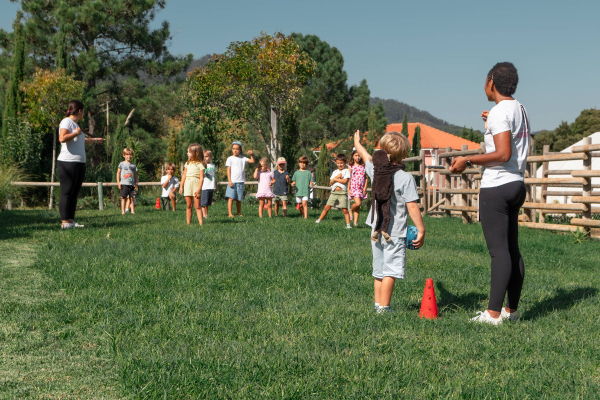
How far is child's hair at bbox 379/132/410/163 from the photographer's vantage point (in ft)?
13.8

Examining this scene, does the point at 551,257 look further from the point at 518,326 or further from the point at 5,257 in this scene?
the point at 5,257

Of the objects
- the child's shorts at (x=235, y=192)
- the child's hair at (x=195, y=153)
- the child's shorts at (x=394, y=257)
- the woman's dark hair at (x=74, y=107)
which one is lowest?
the child's shorts at (x=394, y=257)

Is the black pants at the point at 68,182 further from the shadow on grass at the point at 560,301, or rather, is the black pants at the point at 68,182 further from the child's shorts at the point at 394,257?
the shadow on grass at the point at 560,301

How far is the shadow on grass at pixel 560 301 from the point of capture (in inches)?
173

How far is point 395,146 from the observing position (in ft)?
13.8

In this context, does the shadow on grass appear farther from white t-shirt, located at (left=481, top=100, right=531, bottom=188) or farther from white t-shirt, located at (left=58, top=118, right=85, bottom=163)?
white t-shirt, located at (left=58, top=118, right=85, bottom=163)

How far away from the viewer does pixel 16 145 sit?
20297 millimetres

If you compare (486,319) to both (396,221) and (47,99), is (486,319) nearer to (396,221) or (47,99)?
(396,221)

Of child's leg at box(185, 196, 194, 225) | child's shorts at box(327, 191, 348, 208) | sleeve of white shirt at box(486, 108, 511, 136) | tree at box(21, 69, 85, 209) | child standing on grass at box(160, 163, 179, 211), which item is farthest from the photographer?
tree at box(21, 69, 85, 209)

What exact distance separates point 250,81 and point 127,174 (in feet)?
30.2

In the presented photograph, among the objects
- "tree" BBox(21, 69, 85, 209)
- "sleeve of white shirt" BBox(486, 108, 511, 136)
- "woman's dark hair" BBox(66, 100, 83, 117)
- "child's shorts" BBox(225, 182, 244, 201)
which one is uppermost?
"tree" BBox(21, 69, 85, 209)

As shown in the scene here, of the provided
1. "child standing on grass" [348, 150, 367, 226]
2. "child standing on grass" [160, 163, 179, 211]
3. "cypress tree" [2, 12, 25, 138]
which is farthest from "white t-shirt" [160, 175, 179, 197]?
"cypress tree" [2, 12, 25, 138]

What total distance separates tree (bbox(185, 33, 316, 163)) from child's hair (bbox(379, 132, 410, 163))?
17421 mm

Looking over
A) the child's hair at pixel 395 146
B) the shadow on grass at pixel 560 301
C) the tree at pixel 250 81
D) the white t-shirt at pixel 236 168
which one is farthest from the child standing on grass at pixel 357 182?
the tree at pixel 250 81
